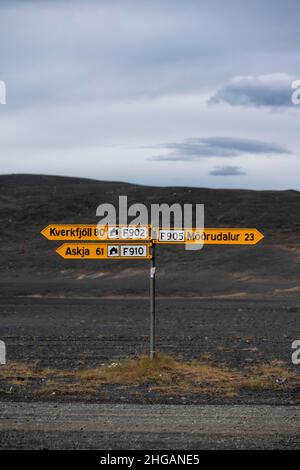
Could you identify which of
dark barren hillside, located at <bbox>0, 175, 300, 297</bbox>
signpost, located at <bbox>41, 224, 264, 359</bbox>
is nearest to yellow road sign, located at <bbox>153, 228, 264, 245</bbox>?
signpost, located at <bbox>41, 224, 264, 359</bbox>

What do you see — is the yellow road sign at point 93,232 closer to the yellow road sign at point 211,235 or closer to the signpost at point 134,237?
the signpost at point 134,237

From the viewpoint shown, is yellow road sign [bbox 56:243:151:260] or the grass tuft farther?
yellow road sign [bbox 56:243:151:260]

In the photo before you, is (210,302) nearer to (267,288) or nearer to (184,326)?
(267,288)

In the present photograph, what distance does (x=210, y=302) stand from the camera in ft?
102

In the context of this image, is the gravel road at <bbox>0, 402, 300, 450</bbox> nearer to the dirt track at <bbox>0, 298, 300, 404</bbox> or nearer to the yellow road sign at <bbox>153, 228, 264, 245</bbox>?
the dirt track at <bbox>0, 298, 300, 404</bbox>

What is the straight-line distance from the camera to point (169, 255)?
148ft

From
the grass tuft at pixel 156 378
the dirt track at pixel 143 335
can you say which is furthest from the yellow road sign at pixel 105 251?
the dirt track at pixel 143 335

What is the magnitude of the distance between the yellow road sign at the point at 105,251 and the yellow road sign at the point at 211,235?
0.34 m

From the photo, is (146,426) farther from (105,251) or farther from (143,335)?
(143,335)

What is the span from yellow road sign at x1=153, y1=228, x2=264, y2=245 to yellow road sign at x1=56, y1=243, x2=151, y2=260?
1.12 feet

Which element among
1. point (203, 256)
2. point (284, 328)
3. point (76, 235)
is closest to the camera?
point (76, 235)

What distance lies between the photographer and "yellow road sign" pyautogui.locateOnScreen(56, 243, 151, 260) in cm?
1420
